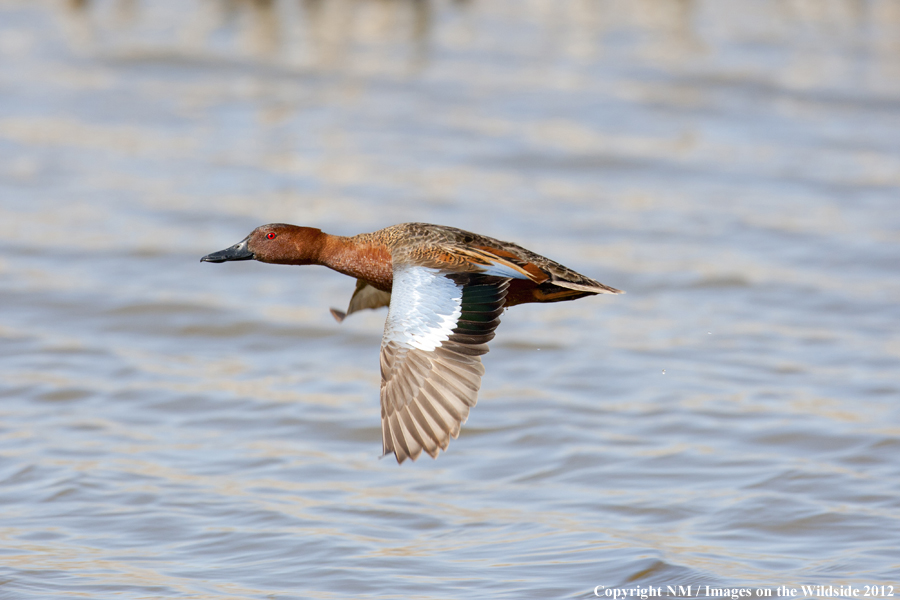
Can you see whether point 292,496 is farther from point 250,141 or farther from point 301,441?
point 250,141

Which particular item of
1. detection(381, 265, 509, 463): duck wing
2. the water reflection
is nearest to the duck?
detection(381, 265, 509, 463): duck wing

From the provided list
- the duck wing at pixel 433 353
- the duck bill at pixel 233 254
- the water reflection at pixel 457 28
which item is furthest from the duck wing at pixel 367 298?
the water reflection at pixel 457 28

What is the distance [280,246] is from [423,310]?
1.06 m

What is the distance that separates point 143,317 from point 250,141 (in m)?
4.32

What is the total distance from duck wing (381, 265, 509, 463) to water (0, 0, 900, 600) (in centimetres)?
87

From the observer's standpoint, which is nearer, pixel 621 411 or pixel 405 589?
pixel 405 589

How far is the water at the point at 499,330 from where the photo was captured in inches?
221

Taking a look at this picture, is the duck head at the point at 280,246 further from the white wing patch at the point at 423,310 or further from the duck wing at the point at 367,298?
the white wing patch at the point at 423,310

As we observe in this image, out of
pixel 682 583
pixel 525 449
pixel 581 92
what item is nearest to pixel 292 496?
pixel 525 449

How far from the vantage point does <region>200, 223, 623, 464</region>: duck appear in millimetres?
4672

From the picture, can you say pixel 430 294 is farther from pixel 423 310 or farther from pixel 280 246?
pixel 280 246

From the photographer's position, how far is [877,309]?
879cm

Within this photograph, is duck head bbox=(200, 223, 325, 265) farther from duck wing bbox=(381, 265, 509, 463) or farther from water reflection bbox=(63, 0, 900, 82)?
water reflection bbox=(63, 0, 900, 82)

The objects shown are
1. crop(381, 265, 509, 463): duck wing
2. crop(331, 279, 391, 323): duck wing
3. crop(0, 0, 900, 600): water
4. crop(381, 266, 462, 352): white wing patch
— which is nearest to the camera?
crop(381, 265, 509, 463): duck wing
